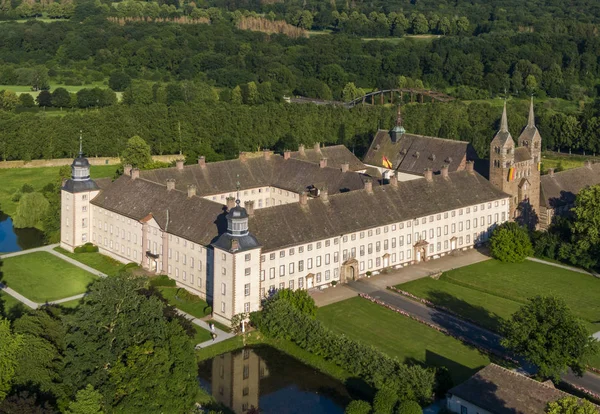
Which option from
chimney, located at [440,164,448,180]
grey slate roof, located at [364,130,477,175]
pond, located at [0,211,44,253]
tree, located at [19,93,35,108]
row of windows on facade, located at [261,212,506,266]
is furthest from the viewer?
tree, located at [19,93,35,108]

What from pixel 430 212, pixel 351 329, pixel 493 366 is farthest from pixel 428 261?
pixel 493 366

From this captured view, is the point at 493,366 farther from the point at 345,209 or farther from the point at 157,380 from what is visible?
the point at 345,209

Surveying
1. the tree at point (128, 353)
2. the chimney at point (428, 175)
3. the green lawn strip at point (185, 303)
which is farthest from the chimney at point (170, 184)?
the chimney at point (428, 175)

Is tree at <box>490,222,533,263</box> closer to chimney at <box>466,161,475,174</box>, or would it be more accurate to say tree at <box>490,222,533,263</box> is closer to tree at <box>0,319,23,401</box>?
chimney at <box>466,161,475,174</box>

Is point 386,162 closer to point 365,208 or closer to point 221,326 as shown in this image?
point 365,208

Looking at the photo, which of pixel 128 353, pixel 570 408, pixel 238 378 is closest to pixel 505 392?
pixel 570 408

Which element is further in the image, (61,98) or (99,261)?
(61,98)

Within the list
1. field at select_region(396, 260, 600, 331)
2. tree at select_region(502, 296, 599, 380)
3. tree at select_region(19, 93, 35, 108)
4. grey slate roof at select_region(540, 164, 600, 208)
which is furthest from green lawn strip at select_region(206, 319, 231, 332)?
tree at select_region(19, 93, 35, 108)
